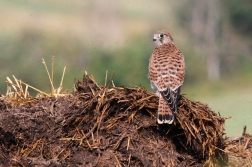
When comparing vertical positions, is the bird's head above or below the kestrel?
above

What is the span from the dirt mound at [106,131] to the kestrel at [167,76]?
0.43 feet

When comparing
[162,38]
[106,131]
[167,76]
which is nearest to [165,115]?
[106,131]

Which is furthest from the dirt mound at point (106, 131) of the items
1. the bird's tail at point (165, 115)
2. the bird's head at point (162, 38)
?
the bird's head at point (162, 38)

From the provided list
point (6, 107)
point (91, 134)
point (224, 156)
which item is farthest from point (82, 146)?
point (224, 156)

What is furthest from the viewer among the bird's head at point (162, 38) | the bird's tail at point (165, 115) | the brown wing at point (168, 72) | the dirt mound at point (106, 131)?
the bird's head at point (162, 38)

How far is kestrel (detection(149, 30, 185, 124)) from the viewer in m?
6.25

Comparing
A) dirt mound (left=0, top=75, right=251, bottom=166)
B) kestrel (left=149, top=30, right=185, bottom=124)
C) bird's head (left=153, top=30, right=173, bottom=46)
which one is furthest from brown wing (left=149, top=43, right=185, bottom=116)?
bird's head (left=153, top=30, right=173, bottom=46)

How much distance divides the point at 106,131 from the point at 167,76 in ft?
3.86

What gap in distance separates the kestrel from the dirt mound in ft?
0.43

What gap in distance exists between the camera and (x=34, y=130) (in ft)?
20.1

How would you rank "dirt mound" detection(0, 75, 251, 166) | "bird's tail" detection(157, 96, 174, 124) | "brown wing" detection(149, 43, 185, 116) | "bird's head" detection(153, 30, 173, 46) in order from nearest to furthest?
1. "dirt mound" detection(0, 75, 251, 166)
2. "bird's tail" detection(157, 96, 174, 124)
3. "brown wing" detection(149, 43, 185, 116)
4. "bird's head" detection(153, 30, 173, 46)

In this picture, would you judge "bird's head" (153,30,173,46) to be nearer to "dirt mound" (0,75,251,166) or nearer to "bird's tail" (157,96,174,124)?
"dirt mound" (0,75,251,166)

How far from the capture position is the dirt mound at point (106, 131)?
599 centimetres

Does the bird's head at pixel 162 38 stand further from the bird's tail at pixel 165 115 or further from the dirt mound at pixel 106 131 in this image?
the bird's tail at pixel 165 115
